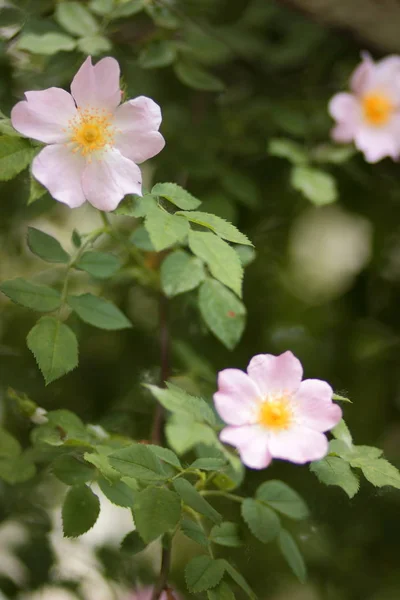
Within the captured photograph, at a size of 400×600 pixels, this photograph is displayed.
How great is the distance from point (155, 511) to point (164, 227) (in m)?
0.20

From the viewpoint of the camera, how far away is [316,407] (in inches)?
20.4

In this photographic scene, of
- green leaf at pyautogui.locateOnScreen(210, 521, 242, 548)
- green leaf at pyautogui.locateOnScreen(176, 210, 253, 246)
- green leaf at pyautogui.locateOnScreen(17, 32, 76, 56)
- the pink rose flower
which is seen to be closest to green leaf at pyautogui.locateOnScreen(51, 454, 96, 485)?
green leaf at pyautogui.locateOnScreen(210, 521, 242, 548)

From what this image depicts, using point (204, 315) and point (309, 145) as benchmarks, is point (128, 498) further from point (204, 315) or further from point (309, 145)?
point (309, 145)

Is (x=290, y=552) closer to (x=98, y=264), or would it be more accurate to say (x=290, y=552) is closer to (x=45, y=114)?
(x=98, y=264)

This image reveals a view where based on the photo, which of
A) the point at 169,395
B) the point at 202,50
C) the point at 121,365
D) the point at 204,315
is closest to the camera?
the point at 169,395

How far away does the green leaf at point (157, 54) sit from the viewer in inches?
31.5

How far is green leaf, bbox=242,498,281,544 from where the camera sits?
0.57 metres

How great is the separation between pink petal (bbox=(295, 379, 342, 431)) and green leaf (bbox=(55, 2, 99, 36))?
472 millimetres

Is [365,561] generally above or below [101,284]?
below

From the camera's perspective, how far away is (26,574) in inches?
34.1

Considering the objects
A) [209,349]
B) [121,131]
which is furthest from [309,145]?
[121,131]

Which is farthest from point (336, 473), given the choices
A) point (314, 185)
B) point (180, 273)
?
point (314, 185)

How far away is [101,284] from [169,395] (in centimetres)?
43

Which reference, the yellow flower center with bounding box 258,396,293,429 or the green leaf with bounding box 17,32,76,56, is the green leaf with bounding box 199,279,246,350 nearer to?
the yellow flower center with bounding box 258,396,293,429
